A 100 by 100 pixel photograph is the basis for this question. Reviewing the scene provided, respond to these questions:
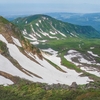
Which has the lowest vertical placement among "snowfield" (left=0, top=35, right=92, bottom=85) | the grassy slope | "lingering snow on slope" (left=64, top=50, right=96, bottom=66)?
"lingering snow on slope" (left=64, top=50, right=96, bottom=66)

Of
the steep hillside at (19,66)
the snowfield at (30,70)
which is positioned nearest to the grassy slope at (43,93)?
the steep hillside at (19,66)

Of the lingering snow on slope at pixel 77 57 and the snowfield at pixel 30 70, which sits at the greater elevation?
the snowfield at pixel 30 70

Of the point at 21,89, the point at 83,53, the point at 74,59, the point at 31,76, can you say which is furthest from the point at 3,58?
the point at 83,53

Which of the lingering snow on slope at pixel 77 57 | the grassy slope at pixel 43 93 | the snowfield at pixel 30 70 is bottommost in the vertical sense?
the lingering snow on slope at pixel 77 57

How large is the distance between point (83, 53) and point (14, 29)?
78.2 meters

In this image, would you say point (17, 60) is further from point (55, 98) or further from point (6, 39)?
point (55, 98)

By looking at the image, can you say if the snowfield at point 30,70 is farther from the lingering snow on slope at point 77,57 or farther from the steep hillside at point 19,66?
the lingering snow on slope at point 77,57

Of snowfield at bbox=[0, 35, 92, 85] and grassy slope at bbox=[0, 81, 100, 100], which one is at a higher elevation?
grassy slope at bbox=[0, 81, 100, 100]

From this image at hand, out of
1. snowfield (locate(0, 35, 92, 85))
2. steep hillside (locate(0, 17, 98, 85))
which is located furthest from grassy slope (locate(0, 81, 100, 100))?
snowfield (locate(0, 35, 92, 85))

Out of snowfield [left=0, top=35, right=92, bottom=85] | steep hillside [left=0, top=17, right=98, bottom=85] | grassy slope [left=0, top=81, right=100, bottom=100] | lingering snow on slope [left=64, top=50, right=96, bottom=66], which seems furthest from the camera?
lingering snow on slope [left=64, top=50, right=96, bottom=66]

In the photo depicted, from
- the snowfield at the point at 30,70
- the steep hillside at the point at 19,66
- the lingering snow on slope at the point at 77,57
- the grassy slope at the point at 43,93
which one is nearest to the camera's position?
the grassy slope at the point at 43,93

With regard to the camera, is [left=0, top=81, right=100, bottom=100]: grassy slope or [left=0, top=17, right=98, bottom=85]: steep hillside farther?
[left=0, top=17, right=98, bottom=85]: steep hillside

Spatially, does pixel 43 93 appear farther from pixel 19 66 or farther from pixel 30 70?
pixel 30 70

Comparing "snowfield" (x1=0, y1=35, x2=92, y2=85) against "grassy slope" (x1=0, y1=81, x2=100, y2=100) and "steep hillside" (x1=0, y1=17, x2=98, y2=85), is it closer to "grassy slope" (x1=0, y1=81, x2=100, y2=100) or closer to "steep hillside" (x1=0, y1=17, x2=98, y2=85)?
"steep hillside" (x1=0, y1=17, x2=98, y2=85)
